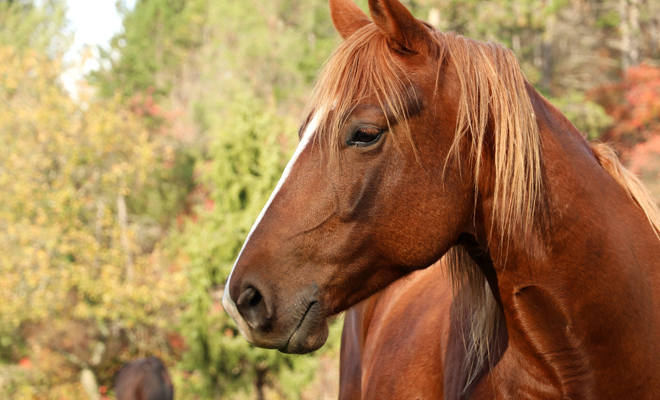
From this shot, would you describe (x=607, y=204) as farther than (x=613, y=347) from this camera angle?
Yes

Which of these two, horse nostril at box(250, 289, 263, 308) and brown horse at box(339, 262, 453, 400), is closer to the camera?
horse nostril at box(250, 289, 263, 308)

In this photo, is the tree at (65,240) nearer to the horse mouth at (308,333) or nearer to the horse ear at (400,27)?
the horse mouth at (308,333)

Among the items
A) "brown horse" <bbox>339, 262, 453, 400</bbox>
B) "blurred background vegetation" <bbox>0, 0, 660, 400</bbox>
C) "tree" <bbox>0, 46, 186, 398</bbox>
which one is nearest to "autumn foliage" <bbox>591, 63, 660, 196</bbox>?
"blurred background vegetation" <bbox>0, 0, 660, 400</bbox>

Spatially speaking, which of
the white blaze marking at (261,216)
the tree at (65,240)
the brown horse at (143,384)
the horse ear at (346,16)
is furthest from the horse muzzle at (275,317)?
the tree at (65,240)

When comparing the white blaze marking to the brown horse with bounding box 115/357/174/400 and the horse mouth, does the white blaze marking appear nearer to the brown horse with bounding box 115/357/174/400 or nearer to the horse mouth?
the horse mouth

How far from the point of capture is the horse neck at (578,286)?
167 centimetres

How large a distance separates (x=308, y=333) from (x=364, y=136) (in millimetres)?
660

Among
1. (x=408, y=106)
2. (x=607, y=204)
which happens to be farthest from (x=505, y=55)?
(x=607, y=204)

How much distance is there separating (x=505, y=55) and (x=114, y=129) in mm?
19558

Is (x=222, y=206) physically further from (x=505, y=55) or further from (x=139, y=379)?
(x=505, y=55)

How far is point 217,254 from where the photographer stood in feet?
44.6

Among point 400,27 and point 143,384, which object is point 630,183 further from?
point 143,384

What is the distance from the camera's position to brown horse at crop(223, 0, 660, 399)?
1676mm

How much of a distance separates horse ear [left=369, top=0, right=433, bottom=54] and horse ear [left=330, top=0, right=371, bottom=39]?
0.37 metres
